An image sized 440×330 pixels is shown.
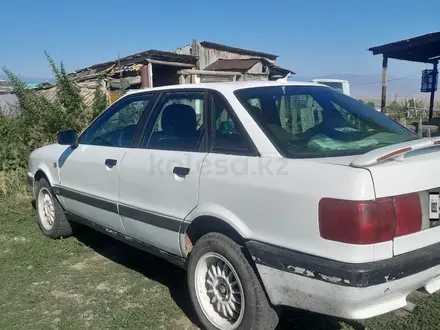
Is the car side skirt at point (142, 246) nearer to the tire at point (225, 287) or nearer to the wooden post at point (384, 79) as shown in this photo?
the tire at point (225, 287)

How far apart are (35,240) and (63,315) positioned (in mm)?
2053

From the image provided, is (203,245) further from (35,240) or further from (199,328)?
(35,240)

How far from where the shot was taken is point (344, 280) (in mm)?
2199

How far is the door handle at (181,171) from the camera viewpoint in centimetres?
306

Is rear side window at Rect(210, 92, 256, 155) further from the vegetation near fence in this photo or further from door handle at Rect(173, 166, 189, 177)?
the vegetation near fence

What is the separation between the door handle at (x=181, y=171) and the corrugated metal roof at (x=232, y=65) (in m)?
17.8

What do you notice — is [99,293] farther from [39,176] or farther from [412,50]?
[412,50]

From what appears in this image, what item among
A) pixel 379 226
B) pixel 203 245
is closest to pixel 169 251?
pixel 203 245

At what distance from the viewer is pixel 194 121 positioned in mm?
3295

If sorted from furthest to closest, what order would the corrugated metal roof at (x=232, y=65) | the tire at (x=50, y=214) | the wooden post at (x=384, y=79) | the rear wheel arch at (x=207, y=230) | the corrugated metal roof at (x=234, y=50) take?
the corrugated metal roof at (x=234, y=50)
the corrugated metal roof at (x=232, y=65)
the wooden post at (x=384, y=79)
the tire at (x=50, y=214)
the rear wheel arch at (x=207, y=230)

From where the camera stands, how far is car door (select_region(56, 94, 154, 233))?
12.6 ft

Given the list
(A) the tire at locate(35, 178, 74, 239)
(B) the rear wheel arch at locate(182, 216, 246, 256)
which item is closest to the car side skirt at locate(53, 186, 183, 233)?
(B) the rear wheel arch at locate(182, 216, 246, 256)

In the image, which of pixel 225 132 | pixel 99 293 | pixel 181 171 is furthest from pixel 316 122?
pixel 99 293

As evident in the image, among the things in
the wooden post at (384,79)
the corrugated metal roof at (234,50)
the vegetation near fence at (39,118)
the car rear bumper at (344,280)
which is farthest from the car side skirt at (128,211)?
the corrugated metal roof at (234,50)
